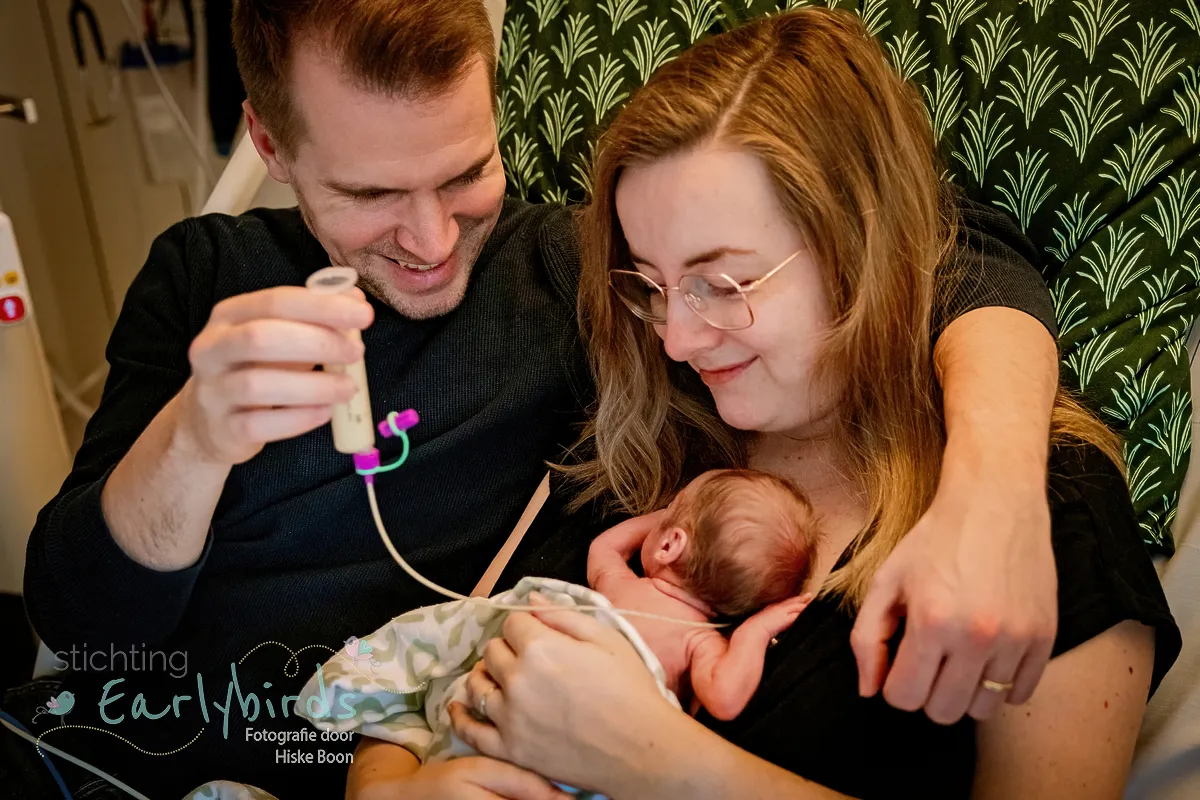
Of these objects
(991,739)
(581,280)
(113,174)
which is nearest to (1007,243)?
(581,280)

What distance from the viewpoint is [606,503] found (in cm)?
133

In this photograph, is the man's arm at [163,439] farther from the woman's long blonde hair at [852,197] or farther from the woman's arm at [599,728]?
the woman's long blonde hair at [852,197]

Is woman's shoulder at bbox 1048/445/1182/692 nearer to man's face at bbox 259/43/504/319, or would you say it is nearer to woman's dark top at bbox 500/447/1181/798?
woman's dark top at bbox 500/447/1181/798

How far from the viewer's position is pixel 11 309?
4.93 feet

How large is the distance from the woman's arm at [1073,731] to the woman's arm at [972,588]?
4 centimetres

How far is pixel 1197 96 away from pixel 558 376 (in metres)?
0.94

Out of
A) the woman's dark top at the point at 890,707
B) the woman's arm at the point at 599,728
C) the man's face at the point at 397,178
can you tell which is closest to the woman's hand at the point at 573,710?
the woman's arm at the point at 599,728

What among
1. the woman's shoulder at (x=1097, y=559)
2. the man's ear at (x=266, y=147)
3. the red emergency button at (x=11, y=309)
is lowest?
the woman's shoulder at (x=1097, y=559)

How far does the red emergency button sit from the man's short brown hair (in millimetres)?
517

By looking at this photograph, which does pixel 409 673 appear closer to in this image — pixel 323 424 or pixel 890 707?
pixel 323 424

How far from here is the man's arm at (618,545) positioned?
1231 millimetres

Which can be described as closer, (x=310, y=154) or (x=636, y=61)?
(x=310, y=154)

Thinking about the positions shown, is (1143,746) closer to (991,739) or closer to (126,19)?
(991,739)

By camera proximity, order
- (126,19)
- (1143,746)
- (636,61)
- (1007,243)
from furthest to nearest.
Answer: (126,19) → (636,61) → (1007,243) → (1143,746)
